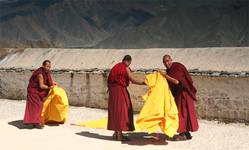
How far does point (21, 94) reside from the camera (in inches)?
621

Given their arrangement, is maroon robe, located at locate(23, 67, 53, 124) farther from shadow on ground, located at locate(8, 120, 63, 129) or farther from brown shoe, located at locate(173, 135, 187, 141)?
brown shoe, located at locate(173, 135, 187, 141)

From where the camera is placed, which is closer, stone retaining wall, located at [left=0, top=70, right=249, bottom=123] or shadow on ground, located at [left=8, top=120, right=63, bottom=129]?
shadow on ground, located at [left=8, top=120, right=63, bottom=129]

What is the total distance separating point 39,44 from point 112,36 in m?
9.97

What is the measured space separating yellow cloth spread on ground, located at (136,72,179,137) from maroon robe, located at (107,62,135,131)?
10.8 inches

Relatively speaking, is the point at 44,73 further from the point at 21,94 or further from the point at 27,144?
the point at 21,94

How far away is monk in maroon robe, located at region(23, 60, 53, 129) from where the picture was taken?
34.2ft

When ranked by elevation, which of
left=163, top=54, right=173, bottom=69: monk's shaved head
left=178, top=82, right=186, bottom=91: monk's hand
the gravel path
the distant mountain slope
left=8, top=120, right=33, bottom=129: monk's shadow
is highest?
the distant mountain slope

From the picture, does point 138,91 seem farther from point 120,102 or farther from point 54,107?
point 120,102

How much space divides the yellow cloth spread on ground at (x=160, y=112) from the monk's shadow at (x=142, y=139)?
285mm

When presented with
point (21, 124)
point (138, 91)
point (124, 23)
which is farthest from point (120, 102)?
A: point (124, 23)

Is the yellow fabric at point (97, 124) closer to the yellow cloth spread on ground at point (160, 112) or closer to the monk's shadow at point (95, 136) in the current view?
the monk's shadow at point (95, 136)

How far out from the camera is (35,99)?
1060 centimetres

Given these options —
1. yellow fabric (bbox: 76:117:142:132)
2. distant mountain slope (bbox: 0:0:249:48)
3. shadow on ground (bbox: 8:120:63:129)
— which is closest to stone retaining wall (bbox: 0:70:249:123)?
yellow fabric (bbox: 76:117:142:132)

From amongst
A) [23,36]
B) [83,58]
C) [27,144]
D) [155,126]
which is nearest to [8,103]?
[83,58]
